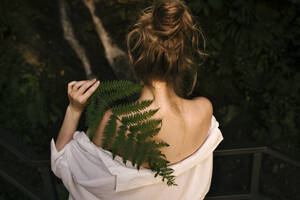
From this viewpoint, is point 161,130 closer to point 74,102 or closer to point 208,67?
point 74,102

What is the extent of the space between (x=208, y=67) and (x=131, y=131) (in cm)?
313

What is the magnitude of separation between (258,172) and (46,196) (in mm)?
1425

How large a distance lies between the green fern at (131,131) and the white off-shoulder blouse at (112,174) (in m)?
0.33

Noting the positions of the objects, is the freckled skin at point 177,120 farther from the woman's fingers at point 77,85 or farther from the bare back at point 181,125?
the woman's fingers at point 77,85

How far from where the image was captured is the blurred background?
11.9ft

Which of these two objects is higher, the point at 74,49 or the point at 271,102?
the point at 74,49

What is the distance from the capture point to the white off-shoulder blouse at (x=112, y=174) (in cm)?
151

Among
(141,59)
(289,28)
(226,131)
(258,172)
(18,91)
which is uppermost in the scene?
(141,59)

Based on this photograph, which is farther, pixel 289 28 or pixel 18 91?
pixel 18 91

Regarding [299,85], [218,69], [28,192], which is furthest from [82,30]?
[299,85]

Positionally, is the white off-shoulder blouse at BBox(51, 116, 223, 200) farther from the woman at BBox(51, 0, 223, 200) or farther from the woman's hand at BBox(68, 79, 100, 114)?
the woman's hand at BBox(68, 79, 100, 114)

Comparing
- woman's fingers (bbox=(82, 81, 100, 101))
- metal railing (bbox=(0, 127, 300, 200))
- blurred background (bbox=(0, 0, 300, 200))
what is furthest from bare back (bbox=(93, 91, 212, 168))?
blurred background (bbox=(0, 0, 300, 200))

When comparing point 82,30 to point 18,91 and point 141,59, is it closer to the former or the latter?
point 18,91

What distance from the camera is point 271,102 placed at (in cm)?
384
